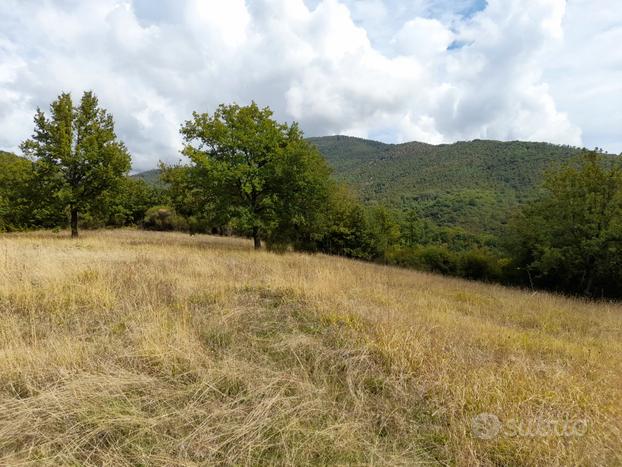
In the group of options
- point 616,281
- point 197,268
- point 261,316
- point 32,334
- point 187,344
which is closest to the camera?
point 187,344

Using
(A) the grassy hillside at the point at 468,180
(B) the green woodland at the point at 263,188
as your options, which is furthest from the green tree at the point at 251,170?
(A) the grassy hillside at the point at 468,180

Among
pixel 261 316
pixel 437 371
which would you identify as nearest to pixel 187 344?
pixel 261 316

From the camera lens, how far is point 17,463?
85.8 inches

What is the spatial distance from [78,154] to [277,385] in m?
20.9

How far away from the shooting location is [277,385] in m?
3.20

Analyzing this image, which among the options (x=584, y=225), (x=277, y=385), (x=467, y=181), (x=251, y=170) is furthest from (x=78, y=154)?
(x=467, y=181)

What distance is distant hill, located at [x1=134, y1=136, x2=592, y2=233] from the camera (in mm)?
106988

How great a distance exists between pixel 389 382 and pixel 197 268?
21.5 ft

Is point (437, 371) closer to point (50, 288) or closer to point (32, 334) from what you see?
point (32, 334)

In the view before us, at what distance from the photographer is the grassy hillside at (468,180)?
107438 mm

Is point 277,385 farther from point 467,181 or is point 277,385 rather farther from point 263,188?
point 467,181
